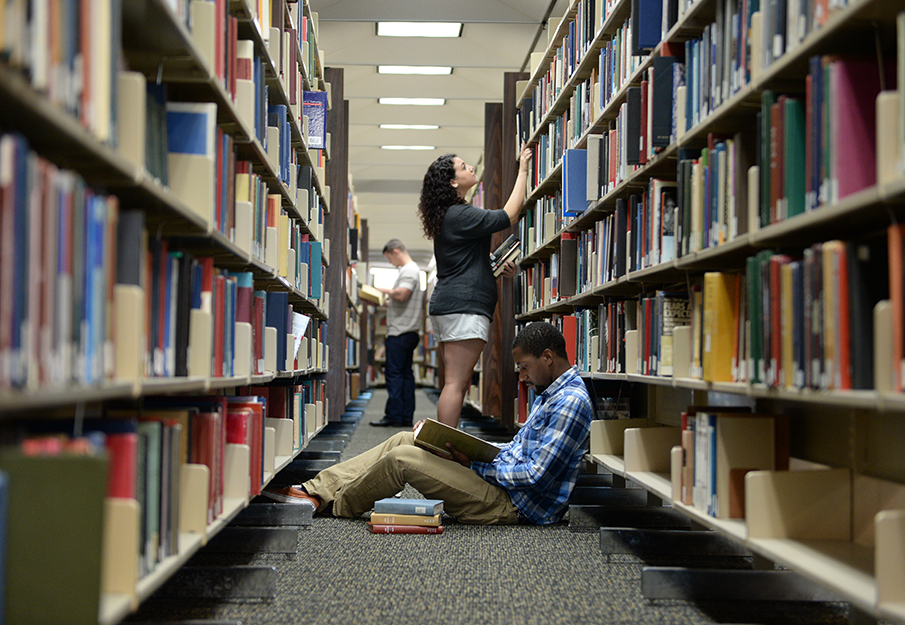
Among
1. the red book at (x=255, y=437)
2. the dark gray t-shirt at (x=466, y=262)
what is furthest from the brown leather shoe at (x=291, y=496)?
the dark gray t-shirt at (x=466, y=262)

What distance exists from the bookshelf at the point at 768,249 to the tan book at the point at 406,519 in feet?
2.01

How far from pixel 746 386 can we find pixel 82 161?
132 cm

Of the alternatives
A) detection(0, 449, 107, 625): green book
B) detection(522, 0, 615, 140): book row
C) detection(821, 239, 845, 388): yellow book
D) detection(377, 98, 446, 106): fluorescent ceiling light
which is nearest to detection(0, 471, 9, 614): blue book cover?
detection(0, 449, 107, 625): green book

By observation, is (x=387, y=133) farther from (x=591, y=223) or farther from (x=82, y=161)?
(x=82, y=161)

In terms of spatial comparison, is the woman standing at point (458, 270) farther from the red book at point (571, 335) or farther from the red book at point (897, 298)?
the red book at point (897, 298)

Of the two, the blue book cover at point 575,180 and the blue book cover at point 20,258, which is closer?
the blue book cover at point 20,258

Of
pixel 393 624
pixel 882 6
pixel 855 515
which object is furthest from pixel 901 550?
pixel 393 624

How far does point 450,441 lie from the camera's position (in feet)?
8.55

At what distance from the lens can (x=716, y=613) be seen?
5.79 feet

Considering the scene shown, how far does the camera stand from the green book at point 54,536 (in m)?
0.98

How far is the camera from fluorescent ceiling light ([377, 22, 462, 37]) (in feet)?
19.4

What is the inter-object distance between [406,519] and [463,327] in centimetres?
120

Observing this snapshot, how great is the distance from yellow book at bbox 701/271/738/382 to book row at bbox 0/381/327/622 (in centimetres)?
114

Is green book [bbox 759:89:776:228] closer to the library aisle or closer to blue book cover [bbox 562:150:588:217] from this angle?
the library aisle
